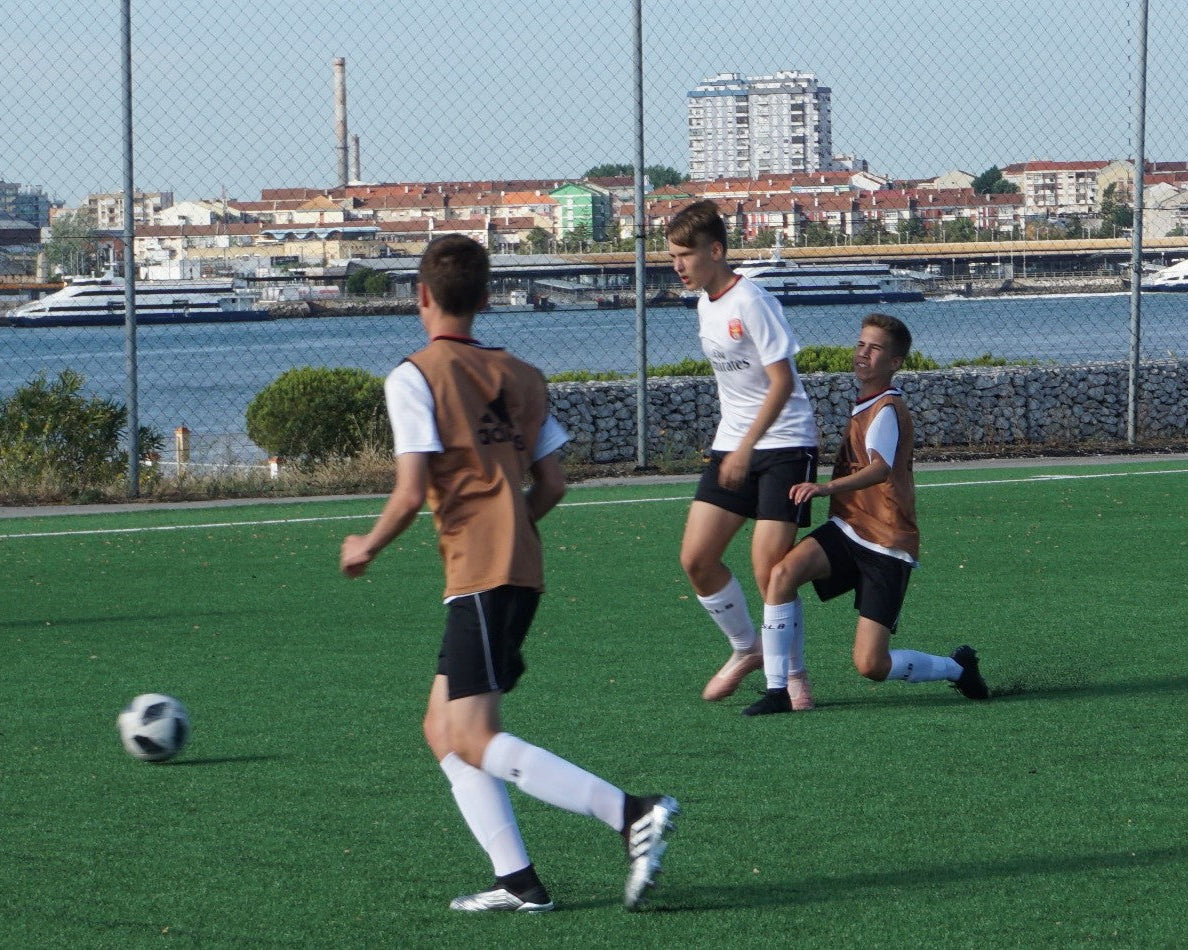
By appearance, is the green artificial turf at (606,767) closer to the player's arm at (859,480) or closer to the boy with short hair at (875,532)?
the boy with short hair at (875,532)

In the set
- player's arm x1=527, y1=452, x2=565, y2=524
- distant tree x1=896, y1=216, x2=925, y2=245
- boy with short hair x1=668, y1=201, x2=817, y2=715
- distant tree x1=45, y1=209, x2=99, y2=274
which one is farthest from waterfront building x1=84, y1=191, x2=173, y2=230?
player's arm x1=527, y1=452, x2=565, y2=524

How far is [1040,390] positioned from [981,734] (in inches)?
465

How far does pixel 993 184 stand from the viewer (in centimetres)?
1827

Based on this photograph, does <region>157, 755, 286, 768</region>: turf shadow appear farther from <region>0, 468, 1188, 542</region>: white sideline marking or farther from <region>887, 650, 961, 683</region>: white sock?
<region>0, 468, 1188, 542</region>: white sideline marking

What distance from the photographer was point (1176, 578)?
9.77 meters

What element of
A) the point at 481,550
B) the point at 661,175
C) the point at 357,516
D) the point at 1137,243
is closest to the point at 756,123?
the point at 661,175

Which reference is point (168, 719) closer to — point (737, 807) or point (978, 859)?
point (737, 807)

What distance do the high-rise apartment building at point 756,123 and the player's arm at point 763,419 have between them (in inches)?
376

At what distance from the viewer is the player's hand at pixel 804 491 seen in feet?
21.5

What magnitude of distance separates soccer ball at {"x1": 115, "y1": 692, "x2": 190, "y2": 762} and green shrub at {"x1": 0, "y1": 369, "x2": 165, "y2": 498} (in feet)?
29.4

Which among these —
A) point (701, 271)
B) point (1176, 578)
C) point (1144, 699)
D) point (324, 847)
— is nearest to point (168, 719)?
point (324, 847)

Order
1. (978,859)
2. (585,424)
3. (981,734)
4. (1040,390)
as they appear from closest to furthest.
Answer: (978,859), (981,734), (585,424), (1040,390)

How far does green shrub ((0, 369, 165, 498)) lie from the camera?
47.8 ft

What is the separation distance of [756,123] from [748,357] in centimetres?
996
